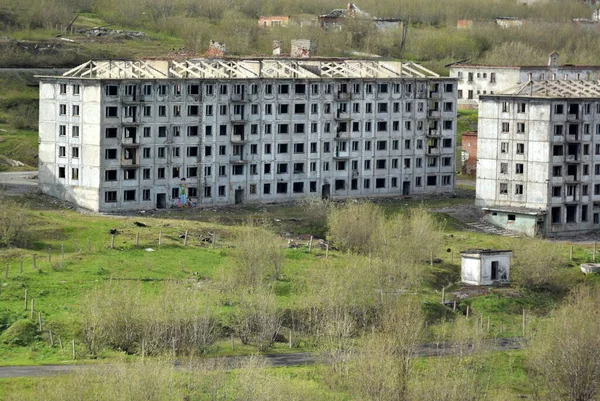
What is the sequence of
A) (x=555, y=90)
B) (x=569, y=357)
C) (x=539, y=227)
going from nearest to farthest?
(x=569, y=357)
(x=539, y=227)
(x=555, y=90)

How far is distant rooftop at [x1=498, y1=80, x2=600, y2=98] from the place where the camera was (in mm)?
108938

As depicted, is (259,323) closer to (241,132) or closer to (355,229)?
(355,229)

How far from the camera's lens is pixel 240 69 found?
11181cm

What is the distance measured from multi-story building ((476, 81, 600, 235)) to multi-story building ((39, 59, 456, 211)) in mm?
8544

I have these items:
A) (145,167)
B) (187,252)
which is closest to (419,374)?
(187,252)

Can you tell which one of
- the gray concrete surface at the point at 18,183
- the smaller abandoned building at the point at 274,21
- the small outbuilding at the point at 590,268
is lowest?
the small outbuilding at the point at 590,268

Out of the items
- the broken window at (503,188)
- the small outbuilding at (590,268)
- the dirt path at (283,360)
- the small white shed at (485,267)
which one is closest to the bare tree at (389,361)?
the dirt path at (283,360)

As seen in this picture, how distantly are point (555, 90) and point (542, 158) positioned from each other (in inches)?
186

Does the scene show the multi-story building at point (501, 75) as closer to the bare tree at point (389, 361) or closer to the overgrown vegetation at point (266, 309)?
the overgrown vegetation at point (266, 309)

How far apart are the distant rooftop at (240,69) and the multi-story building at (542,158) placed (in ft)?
34.6

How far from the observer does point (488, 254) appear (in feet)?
302

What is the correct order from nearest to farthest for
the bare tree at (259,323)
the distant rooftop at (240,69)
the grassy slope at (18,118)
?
the bare tree at (259,323), the distant rooftop at (240,69), the grassy slope at (18,118)

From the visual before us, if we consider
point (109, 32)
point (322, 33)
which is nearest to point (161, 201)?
point (109, 32)

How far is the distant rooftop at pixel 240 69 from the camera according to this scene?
10706 cm
